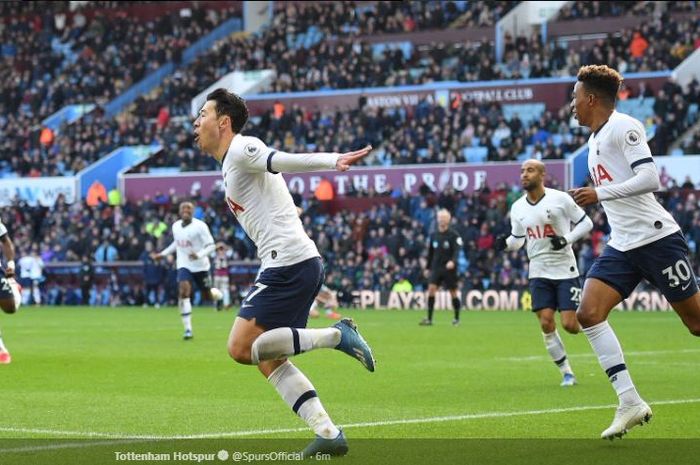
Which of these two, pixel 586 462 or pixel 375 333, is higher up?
pixel 586 462

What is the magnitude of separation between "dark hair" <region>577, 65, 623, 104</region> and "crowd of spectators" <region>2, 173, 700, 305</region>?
25399 mm

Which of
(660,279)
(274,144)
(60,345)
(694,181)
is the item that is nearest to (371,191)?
(274,144)

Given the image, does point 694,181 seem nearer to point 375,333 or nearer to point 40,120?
point 375,333

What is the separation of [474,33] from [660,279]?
43.4 meters

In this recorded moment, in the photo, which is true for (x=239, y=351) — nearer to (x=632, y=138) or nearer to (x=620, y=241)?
(x=620, y=241)

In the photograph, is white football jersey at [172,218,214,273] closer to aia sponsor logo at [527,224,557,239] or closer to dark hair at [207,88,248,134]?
aia sponsor logo at [527,224,557,239]

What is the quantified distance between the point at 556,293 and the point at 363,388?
254cm

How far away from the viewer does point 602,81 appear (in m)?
10.0

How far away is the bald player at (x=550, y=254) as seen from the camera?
47.9ft

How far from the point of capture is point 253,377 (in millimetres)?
15539

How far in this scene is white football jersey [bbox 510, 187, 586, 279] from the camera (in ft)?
48.6

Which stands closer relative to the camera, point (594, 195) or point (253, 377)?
point (594, 195)

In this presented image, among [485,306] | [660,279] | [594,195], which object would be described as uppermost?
[594,195]

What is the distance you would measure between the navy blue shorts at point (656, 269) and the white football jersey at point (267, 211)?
2.51 meters
